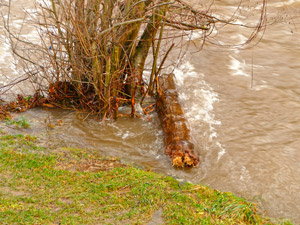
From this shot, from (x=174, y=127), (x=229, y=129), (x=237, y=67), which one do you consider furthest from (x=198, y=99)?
(x=237, y=67)

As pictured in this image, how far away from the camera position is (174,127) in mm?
7387

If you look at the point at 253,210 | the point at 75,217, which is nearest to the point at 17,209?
the point at 75,217

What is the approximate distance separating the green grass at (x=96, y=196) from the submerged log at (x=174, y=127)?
112 centimetres

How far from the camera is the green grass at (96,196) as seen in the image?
451 cm

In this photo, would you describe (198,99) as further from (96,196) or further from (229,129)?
(96,196)

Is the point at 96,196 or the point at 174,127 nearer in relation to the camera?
the point at 96,196

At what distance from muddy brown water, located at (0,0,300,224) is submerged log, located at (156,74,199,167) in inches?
7.8

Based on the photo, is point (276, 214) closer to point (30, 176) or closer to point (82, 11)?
point (30, 176)

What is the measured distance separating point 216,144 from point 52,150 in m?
3.21

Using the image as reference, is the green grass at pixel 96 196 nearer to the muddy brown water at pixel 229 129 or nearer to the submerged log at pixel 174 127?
the muddy brown water at pixel 229 129

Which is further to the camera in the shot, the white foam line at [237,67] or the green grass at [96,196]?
the white foam line at [237,67]

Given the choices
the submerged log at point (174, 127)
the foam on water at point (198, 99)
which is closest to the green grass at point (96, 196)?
the submerged log at point (174, 127)

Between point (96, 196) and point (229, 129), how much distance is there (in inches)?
165

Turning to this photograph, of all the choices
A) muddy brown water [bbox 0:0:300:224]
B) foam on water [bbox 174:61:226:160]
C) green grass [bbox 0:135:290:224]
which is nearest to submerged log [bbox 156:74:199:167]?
muddy brown water [bbox 0:0:300:224]
